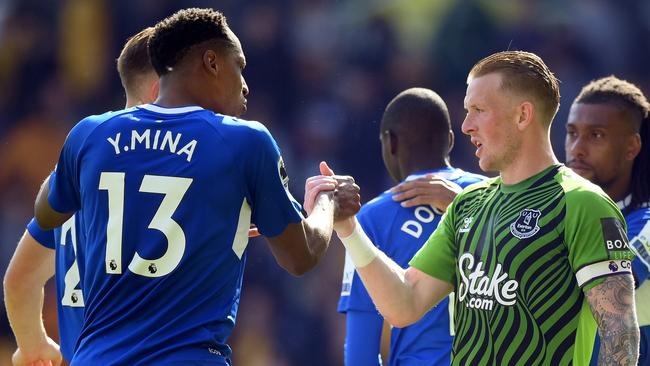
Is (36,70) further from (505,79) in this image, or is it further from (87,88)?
(505,79)

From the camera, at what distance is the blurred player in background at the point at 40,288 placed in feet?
16.2

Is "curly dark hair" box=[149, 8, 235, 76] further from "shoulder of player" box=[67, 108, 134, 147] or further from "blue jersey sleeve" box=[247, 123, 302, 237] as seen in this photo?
"blue jersey sleeve" box=[247, 123, 302, 237]

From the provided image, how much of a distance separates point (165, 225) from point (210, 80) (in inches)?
25.0

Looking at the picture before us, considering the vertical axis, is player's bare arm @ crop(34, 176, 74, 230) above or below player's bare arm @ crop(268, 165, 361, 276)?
below

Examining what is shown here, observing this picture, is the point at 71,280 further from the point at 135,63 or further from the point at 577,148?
the point at 577,148

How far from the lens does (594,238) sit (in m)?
3.86

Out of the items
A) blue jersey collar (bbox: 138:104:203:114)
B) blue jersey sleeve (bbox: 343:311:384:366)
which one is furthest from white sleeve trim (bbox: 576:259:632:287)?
blue jersey sleeve (bbox: 343:311:384:366)

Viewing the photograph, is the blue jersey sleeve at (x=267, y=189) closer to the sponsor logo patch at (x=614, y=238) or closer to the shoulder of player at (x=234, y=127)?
the shoulder of player at (x=234, y=127)

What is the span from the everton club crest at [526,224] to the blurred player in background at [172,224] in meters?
0.74

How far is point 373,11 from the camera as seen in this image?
42.9ft

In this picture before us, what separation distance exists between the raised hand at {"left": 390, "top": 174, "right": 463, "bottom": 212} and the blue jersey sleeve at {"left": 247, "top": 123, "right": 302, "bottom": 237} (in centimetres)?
156

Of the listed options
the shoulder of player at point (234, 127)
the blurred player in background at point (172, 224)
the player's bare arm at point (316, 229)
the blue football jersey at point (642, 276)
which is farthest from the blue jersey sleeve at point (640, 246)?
the shoulder of player at point (234, 127)

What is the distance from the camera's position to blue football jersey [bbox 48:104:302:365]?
3836 mm

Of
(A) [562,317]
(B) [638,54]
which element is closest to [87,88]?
(B) [638,54]
